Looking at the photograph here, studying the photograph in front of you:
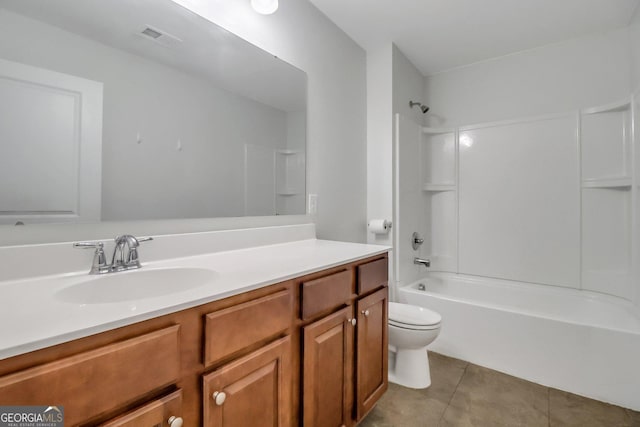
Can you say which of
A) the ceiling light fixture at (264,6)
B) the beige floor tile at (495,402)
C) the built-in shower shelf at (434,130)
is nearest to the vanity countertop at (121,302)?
the beige floor tile at (495,402)

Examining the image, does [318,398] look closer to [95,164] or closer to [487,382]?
[95,164]

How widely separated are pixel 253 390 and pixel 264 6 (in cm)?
172

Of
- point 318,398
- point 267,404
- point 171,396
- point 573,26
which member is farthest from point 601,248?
point 171,396

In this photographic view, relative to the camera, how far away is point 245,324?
838 millimetres

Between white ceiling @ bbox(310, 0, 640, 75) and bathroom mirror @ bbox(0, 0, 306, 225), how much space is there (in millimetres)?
879

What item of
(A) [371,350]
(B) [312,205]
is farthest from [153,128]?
(A) [371,350]

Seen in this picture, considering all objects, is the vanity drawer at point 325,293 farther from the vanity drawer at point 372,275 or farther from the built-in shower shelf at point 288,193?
the built-in shower shelf at point 288,193

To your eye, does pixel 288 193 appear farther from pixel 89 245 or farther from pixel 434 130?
pixel 434 130

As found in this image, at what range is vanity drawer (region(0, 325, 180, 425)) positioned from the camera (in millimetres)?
487

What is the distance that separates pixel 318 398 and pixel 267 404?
276 mm

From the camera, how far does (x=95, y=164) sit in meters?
1.04

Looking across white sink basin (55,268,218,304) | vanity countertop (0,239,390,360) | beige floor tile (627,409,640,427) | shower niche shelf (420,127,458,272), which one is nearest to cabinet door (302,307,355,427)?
vanity countertop (0,239,390,360)

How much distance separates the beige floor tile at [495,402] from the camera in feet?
5.13

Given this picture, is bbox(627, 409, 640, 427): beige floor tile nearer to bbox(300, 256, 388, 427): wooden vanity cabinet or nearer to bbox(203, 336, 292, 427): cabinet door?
bbox(300, 256, 388, 427): wooden vanity cabinet
